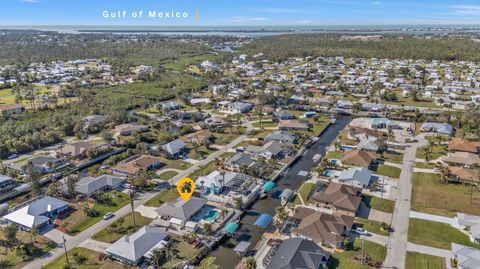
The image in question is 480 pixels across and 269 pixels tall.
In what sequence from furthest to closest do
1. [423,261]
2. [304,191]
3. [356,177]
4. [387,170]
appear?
[387,170], [356,177], [304,191], [423,261]

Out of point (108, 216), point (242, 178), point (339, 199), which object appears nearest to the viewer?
point (108, 216)

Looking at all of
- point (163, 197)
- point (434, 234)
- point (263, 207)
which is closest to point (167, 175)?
point (163, 197)

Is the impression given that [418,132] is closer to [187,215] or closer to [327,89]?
[327,89]

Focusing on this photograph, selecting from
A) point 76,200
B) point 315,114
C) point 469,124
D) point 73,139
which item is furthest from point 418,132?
point 73,139

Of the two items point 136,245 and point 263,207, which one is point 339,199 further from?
point 136,245

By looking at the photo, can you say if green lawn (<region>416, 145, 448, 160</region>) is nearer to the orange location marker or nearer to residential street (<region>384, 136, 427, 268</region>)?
residential street (<region>384, 136, 427, 268</region>)

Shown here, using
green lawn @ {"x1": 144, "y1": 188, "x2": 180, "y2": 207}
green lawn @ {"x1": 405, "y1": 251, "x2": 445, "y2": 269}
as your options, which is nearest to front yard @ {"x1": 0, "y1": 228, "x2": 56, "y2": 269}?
green lawn @ {"x1": 144, "y1": 188, "x2": 180, "y2": 207}

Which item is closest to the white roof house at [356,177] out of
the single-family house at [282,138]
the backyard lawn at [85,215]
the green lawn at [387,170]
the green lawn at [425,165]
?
the green lawn at [387,170]
